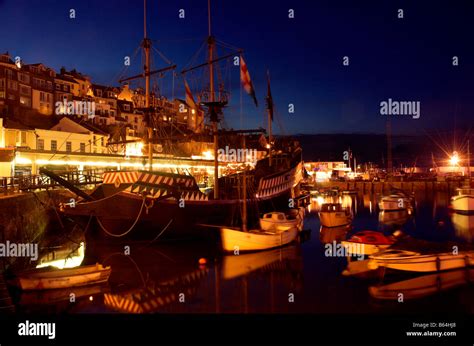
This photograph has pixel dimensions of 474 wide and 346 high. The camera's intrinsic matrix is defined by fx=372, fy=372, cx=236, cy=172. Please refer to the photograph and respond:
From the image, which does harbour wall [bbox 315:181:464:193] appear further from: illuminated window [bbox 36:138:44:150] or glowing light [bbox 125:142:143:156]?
illuminated window [bbox 36:138:44:150]

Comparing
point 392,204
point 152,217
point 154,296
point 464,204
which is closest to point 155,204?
point 152,217

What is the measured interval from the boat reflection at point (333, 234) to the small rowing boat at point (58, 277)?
1776cm

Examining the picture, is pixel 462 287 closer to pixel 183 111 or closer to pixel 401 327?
pixel 401 327

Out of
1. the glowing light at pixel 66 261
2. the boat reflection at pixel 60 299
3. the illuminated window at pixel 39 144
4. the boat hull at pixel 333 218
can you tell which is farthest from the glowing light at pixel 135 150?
the boat reflection at pixel 60 299

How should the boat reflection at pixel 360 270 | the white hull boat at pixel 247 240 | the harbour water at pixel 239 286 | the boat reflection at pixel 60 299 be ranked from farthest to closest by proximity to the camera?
the white hull boat at pixel 247 240 → the boat reflection at pixel 360 270 → the harbour water at pixel 239 286 → the boat reflection at pixel 60 299

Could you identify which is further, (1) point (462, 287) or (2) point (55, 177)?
(2) point (55, 177)

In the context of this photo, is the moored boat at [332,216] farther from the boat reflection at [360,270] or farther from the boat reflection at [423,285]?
the boat reflection at [423,285]

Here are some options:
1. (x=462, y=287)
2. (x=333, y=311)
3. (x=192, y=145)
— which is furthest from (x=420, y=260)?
(x=192, y=145)

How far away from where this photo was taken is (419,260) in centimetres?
1750

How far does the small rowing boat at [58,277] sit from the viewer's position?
15.0m

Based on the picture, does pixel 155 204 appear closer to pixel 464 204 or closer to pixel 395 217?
pixel 395 217

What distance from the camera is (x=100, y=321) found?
1238 centimetres

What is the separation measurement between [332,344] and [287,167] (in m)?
31.7

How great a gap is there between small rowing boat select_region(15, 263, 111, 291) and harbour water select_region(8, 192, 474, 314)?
12.2 inches
